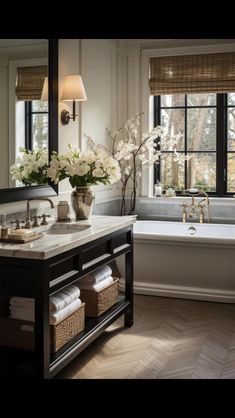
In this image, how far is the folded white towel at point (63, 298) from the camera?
2473mm

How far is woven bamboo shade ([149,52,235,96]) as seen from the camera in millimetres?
4734

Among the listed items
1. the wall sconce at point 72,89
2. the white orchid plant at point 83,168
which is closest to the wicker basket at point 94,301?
the white orchid plant at point 83,168

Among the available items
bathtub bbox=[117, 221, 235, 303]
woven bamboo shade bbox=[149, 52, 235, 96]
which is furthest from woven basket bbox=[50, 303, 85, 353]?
woven bamboo shade bbox=[149, 52, 235, 96]

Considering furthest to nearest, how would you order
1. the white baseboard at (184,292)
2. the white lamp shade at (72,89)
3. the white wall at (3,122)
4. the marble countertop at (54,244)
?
the white baseboard at (184,292)
the white lamp shade at (72,89)
the white wall at (3,122)
the marble countertop at (54,244)

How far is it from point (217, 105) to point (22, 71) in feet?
8.49

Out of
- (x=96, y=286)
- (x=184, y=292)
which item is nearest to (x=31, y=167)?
(x=96, y=286)

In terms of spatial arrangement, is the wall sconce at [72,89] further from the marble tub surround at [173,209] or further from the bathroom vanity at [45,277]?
the marble tub surround at [173,209]

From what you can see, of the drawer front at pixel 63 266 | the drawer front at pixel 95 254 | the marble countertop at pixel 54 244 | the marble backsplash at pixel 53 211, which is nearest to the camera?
the marble countertop at pixel 54 244

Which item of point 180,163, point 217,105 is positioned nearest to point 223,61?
point 217,105

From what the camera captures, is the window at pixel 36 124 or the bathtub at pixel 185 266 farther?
the bathtub at pixel 185 266

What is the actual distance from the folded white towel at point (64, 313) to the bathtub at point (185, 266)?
1.48m

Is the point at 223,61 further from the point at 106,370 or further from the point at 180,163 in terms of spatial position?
the point at 106,370

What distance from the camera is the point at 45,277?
85.1 inches
